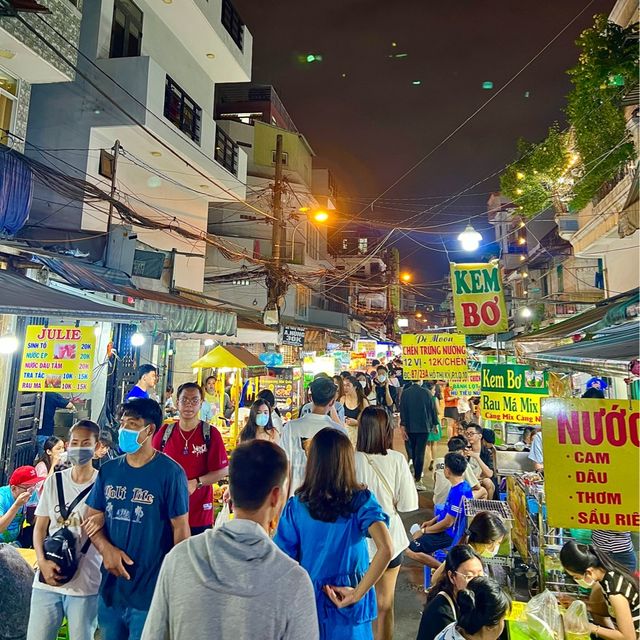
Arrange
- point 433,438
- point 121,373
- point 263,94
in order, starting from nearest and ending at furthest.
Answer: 1. point 433,438
2. point 121,373
3. point 263,94

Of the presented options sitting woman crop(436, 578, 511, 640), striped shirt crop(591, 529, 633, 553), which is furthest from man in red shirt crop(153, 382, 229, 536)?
striped shirt crop(591, 529, 633, 553)

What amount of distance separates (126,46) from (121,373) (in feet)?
33.8

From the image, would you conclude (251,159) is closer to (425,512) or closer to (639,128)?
(639,128)

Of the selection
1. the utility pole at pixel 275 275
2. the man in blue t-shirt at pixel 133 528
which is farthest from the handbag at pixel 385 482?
the utility pole at pixel 275 275

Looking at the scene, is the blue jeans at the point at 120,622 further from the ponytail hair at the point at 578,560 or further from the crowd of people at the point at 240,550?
the ponytail hair at the point at 578,560

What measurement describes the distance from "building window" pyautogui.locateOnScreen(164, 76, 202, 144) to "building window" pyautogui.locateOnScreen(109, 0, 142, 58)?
1.57 metres

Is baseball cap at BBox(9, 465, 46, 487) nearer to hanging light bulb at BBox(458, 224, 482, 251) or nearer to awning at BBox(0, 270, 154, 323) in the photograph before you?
awning at BBox(0, 270, 154, 323)

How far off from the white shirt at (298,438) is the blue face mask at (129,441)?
1.68 m

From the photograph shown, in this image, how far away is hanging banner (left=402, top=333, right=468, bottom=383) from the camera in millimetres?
9891

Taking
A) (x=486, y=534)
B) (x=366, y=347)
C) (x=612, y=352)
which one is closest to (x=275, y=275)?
(x=366, y=347)

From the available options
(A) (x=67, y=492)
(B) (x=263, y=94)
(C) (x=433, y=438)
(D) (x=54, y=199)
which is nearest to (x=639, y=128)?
(C) (x=433, y=438)

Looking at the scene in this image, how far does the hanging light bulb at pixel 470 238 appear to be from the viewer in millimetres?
10422

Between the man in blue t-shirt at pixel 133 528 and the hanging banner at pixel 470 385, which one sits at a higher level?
the hanging banner at pixel 470 385

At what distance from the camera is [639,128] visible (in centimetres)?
763
